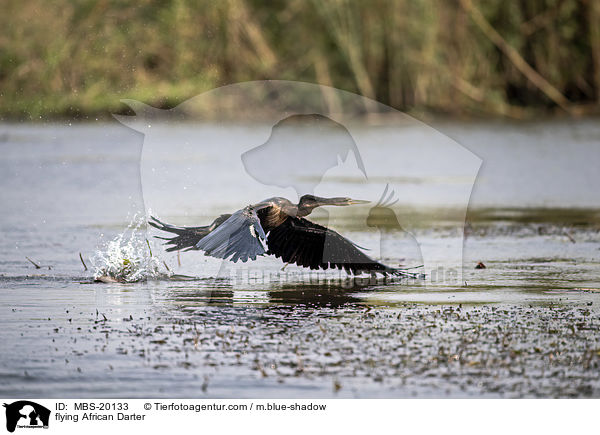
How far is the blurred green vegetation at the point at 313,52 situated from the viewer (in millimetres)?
28734

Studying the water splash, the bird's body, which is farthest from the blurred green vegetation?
the bird's body

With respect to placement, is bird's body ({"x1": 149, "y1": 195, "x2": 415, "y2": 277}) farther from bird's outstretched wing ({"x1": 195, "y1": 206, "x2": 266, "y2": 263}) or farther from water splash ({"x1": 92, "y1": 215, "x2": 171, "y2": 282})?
water splash ({"x1": 92, "y1": 215, "x2": 171, "y2": 282})

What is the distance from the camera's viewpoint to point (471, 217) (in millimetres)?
13266

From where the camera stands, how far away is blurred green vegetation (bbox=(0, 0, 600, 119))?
28.7 metres

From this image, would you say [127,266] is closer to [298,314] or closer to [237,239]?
[237,239]

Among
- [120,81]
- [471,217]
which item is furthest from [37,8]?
[471,217]

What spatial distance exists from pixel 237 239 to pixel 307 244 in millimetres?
1101

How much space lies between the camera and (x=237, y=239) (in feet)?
25.8

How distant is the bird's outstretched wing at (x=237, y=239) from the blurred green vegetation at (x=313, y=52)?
67.9 feet
